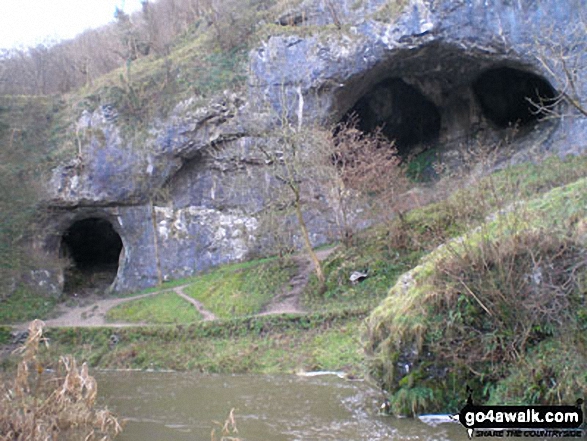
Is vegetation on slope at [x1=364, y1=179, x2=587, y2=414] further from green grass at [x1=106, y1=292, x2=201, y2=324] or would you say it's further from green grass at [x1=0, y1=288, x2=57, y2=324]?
green grass at [x1=0, y1=288, x2=57, y2=324]

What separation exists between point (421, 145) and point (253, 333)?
19.9 m

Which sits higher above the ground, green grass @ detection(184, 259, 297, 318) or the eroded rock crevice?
the eroded rock crevice

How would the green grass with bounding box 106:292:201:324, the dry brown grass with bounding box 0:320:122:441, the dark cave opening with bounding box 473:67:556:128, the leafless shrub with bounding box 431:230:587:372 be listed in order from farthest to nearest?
1. the dark cave opening with bounding box 473:67:556:128
2. the green grass with bounding box 106:292:201:324
3. the leafless shrub with bounding box 431:230:587:372
4. the dry brown grass with bounding box 0:320:122:441

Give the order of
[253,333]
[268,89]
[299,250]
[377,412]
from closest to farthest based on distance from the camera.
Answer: [377,412] < [253,333] < [299,250] < [268,89]

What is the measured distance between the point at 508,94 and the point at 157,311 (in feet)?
71.1

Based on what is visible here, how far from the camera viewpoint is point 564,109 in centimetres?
2509

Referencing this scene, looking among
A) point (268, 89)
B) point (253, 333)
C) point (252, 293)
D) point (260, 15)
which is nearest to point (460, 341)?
point (253, 333)

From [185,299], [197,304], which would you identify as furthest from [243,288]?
[185,299]

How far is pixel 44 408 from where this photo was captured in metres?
6.33

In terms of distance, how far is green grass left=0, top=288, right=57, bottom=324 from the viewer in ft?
82.5

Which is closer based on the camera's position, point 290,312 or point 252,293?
point 290,312

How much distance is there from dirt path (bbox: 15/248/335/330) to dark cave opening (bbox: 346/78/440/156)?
37.1ft

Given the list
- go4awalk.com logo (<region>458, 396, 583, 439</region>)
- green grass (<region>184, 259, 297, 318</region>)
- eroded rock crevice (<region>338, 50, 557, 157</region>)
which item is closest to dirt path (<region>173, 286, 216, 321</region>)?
green grass (<region>184, 259, 297, 318</region>)

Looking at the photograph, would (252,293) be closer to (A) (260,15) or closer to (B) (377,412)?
(B) (377,412)
